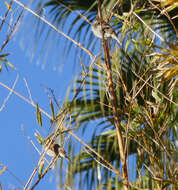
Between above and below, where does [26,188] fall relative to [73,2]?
below

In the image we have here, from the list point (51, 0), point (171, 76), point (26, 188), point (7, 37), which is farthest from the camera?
point (51, 0)

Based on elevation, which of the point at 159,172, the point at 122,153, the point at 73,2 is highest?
the point at 73,2

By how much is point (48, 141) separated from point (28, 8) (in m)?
0.27

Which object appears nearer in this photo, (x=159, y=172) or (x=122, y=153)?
(x=122, y=153)

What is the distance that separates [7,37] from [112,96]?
0.23m

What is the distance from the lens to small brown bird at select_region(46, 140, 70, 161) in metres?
0.71

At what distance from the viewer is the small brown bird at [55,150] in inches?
27.8

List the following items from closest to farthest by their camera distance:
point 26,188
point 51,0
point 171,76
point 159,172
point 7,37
→ point 26,188 < point 7,37 < point 159,172 < point 171,76 < point 51,0

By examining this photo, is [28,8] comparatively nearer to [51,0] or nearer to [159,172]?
[159,172]

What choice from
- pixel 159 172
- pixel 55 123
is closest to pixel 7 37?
pixel 55 123

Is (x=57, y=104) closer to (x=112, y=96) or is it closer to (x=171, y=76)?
(x=112, y=96)

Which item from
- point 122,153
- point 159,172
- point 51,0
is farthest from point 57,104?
point 51,0

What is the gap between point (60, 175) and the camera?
2.17 ft

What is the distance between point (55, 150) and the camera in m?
0.71
